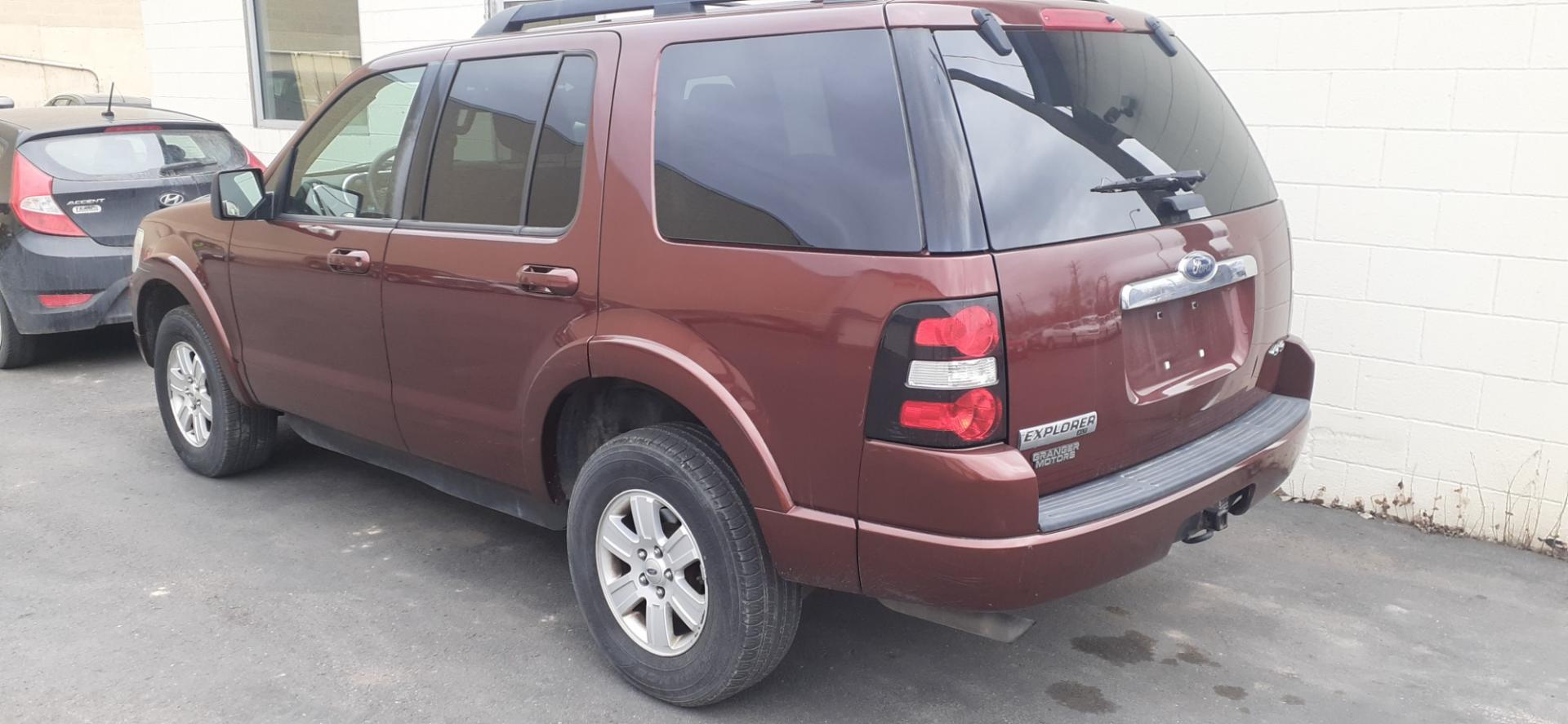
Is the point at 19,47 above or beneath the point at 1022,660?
above

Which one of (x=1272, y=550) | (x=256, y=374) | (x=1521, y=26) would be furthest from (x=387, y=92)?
(x=1521, y=26)

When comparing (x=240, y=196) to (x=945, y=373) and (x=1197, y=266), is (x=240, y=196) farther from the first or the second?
(x=1197, y=266)

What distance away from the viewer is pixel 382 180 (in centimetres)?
419

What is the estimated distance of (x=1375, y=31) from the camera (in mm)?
4688

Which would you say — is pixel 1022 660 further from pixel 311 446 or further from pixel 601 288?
pixel 311 446

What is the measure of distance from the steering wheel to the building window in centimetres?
672

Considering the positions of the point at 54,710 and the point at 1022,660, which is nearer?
the point at 54,710

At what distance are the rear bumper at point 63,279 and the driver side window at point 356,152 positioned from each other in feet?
10.9

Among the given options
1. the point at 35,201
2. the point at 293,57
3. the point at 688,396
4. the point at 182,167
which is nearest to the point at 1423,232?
the point at 688,396

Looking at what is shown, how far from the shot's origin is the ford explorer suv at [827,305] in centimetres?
276

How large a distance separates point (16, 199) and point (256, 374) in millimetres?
3370

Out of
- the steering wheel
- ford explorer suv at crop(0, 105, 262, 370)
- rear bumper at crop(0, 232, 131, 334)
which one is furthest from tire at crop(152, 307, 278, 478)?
rear bumper at crop(0, 232, 131, 334)

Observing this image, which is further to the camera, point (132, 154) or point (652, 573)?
point (132, 154)

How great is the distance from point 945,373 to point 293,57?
31.7 ft
